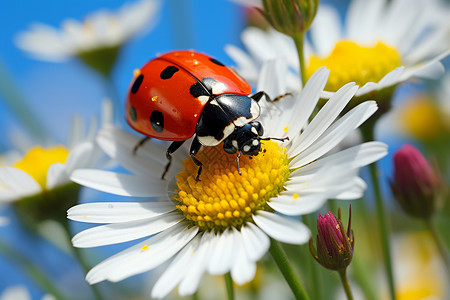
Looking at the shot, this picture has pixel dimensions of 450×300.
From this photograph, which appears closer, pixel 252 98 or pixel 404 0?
pixel 252 98

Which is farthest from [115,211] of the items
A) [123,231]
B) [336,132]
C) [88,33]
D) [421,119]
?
[421,119]

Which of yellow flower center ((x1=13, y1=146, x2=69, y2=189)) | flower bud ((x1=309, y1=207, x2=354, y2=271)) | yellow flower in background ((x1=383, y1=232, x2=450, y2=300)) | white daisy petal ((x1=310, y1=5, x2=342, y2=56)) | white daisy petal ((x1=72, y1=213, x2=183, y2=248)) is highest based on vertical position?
white daisy petal ((x1=310, y1=5, x2=342, y2=56))

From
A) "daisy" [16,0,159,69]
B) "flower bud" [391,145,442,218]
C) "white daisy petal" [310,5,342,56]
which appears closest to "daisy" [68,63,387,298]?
"flower bud" [391,145,442,218]

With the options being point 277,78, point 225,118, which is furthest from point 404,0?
point 225,118

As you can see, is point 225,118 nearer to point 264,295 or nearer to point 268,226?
point 268,226

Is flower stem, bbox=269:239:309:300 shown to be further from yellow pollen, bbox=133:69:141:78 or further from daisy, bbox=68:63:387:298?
yellow pollen, bbox=133:69:141:78

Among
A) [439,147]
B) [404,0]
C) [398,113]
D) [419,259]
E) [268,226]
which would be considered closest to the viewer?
[268,226]

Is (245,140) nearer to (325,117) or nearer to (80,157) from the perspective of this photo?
(325,117)
